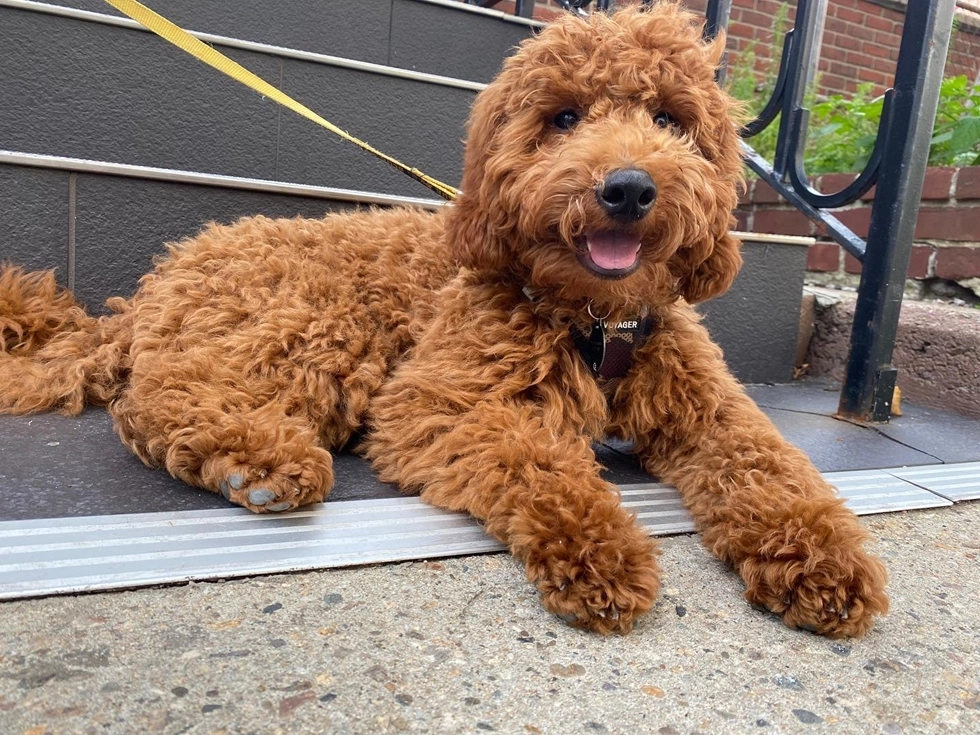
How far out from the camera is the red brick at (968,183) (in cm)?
382

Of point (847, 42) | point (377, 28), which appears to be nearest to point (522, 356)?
point (377, 28)

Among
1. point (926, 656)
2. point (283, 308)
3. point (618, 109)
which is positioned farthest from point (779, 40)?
point (926, 656)

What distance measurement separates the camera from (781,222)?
4.86m

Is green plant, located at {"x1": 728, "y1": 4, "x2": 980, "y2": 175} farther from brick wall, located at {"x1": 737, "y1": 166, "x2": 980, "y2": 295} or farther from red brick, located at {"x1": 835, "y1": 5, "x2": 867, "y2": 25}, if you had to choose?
red brick, located at {"x1": 835, "y1": 5, "x2": 867, "y2": 25}

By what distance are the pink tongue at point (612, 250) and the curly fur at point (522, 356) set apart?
0.02 meters

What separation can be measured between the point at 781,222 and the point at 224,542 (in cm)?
420

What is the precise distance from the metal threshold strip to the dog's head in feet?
2.35

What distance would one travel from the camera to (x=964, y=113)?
4590mm

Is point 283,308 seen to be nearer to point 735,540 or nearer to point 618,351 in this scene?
point 618,351

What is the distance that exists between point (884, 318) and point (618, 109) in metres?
1.79

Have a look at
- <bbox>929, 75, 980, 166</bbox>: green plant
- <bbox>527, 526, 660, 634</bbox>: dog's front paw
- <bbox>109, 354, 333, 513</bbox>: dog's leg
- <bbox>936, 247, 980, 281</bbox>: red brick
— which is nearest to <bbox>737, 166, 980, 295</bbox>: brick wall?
<bbox>936, 247, 980, 281</bbox>: red brick

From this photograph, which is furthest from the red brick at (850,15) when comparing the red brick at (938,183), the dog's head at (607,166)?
the dog's head at (607,166)

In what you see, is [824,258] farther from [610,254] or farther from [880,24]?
[880,24]

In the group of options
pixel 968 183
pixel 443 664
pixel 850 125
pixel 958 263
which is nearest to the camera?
pixel 443 664
